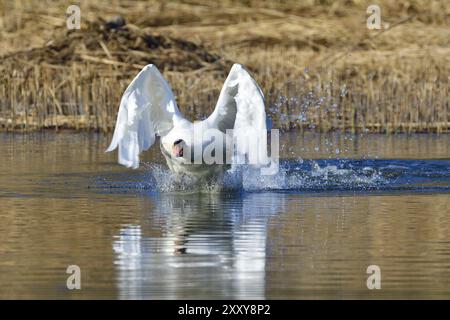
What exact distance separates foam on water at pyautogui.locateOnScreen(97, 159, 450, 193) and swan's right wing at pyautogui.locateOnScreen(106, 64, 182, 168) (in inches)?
30.2

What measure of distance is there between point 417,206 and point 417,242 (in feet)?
8.44

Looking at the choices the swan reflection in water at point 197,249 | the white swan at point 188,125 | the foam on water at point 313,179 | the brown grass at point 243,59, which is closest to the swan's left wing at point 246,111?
the white swan at point 188,125

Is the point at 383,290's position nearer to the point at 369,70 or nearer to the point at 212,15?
the point at 369,70

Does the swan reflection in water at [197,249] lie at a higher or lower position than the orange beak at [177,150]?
lower

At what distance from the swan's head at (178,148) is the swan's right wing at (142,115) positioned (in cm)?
37

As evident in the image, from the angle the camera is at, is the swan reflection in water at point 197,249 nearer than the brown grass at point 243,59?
Yes

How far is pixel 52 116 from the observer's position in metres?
26.3

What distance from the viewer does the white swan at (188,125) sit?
47.7ft

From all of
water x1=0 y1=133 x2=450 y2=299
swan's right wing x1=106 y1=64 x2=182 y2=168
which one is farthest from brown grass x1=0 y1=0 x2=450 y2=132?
swan's right wing x1=106 y1=64 x2=182 y2=168

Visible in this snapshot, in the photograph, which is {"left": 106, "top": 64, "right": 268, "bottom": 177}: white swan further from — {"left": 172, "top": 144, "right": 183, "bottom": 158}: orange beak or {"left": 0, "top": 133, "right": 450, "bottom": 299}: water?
{"left": 0, "top": 133, "right": 450, "bottom": 299}: water

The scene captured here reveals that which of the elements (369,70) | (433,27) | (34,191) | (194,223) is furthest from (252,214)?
(433,27)

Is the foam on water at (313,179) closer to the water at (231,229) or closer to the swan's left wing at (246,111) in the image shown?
the water at (231,229)

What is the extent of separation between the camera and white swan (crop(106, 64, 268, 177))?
14539mm
